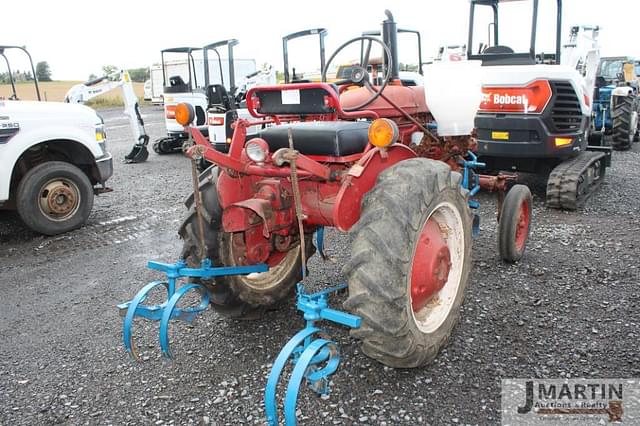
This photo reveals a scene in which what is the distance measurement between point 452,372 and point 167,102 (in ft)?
37.3

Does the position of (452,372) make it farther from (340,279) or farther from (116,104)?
(116,104)

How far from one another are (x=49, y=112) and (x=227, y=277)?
4.27m

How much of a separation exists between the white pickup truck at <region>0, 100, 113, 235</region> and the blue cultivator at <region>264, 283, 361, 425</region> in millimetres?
4738

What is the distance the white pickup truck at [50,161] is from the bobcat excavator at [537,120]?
486 cm

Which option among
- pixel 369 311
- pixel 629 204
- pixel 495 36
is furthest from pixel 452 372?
pixel 495 36

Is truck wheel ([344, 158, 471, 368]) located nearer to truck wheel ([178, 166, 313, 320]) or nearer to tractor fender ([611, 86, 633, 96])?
truck wheel ([178, 166, 313, 320])

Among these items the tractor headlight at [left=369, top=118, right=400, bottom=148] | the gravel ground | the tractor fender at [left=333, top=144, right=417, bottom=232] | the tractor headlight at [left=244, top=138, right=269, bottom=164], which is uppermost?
the tractor headlight at [left=369, top=118, right=400, bottom=148]

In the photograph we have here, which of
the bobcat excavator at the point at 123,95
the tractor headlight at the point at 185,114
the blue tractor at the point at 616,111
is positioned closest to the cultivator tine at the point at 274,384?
the tractor headlight at the point at 185,114

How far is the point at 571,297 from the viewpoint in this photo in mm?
4043

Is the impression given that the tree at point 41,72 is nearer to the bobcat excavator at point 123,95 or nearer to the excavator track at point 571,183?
the bobcat excavator at point 123,95

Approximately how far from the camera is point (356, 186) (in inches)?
112

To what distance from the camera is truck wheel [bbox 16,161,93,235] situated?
20.2ft

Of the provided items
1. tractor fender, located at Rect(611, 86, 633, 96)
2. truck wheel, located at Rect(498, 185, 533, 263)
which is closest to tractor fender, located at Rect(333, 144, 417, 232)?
truck wheel, located at Rect(498, 185, 533, 263)

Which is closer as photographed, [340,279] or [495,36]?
[340,279]
